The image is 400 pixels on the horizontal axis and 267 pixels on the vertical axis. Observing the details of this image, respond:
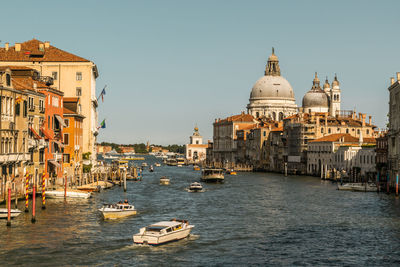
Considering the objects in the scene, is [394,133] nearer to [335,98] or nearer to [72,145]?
[72,145]

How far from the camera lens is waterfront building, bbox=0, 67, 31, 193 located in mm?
49094

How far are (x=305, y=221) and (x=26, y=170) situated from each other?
860 inches

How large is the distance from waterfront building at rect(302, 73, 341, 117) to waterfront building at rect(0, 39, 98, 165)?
113 meters

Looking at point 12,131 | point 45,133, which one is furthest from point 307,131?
point 12,131

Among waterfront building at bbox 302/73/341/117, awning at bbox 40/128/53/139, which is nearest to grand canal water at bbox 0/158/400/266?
awning at bbox 40/128/53/139

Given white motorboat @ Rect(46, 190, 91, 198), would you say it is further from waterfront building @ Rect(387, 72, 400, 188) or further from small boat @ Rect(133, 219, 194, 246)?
waterfront building @ Rect(387, 72, 400, 188)

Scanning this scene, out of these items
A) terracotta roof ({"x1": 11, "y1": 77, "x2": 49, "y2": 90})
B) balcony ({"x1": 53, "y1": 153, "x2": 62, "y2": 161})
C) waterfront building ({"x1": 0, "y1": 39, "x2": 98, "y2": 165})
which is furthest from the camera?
waterfront building ({"x1": 0, "y1": 39, "x2": 98, "y2": 165})

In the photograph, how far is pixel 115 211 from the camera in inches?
1817

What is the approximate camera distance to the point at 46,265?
103 ft

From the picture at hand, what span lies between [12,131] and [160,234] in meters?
19.6

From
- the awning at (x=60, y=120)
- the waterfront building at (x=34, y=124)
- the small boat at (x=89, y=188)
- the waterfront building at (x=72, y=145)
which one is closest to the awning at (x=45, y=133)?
the waterfront building at (x=34, y=124)

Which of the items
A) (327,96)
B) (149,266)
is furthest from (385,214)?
(327,96)

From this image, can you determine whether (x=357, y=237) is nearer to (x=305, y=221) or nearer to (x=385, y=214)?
(x=305, y=221)

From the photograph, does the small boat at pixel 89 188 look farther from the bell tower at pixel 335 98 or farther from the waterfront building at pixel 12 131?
the bell tower at pixel 335 98
